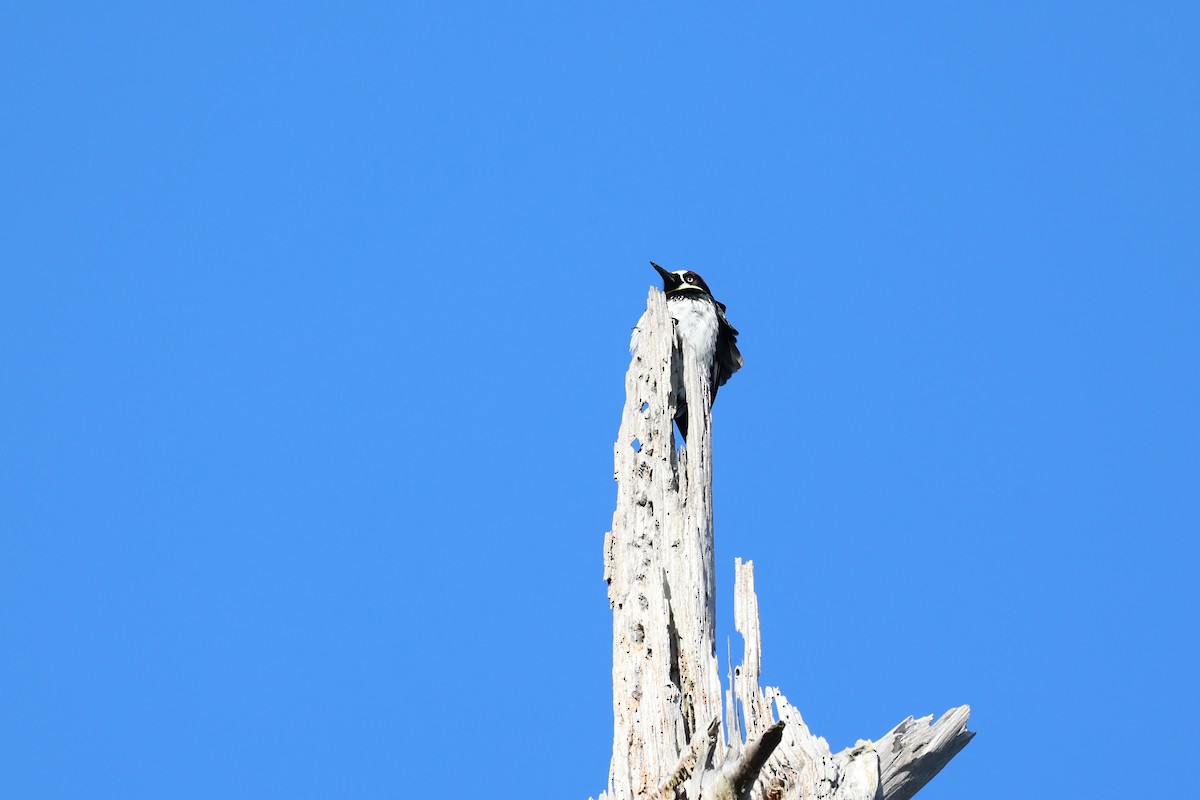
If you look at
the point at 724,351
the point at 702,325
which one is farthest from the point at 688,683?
the point at 724,351

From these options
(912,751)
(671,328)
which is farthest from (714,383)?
(912,751)

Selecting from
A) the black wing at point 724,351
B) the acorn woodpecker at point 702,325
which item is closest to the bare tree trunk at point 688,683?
the acorn woodpecker at point 702,325

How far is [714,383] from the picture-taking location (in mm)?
9891

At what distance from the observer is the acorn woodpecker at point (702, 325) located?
9.45 m

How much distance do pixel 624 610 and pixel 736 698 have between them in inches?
32.5

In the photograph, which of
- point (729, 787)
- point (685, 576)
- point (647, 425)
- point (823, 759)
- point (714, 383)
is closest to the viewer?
point (729, 787)

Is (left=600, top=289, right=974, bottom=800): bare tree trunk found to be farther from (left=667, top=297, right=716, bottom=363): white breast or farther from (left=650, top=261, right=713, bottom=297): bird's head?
(left=650, top=261, right=713, bottom=297): bird's head

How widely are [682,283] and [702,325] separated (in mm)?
673

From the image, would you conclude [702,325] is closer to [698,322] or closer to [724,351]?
[698,322]

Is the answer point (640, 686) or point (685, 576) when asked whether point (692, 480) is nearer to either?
point (685, 576)

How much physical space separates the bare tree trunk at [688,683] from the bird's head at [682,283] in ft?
6.78

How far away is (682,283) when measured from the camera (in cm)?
1014

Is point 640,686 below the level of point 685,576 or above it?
below

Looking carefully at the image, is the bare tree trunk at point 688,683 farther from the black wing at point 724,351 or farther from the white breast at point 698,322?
the black wing at point 724,351
